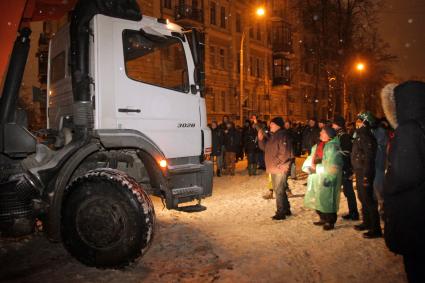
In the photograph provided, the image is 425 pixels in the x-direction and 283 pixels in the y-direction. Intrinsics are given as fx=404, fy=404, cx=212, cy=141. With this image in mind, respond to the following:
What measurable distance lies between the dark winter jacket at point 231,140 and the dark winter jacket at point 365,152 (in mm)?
8738

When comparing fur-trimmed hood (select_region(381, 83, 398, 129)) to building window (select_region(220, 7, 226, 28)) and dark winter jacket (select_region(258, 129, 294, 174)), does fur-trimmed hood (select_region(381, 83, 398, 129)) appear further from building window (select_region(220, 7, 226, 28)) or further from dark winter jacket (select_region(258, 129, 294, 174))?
building window (select_region(220, 7, 226, 28))

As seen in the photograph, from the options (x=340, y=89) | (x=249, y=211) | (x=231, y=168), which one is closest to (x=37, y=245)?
(x=249, y=211)

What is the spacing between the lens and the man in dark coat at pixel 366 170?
623 centimetres

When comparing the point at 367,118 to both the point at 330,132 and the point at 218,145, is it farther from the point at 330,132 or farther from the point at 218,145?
the point at 218,145

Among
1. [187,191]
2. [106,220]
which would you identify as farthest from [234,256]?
[106,220]

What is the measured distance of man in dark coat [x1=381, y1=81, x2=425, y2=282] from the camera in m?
2.78

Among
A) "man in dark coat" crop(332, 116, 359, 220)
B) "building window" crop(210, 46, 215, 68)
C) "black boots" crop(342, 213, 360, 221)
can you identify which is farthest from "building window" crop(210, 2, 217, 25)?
"black boots" crop(342, 213, 360, 221)

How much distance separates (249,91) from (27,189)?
34488 mm

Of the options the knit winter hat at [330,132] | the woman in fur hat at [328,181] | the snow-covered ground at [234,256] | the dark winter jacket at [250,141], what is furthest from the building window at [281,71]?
the woman in fur hat at [328,181]

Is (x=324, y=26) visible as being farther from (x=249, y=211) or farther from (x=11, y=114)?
(x=11, y=114)

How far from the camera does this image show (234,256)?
542cm

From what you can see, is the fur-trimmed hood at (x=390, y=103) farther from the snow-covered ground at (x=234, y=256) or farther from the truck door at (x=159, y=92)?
the truck door at (x=159, y=92)

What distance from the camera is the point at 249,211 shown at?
848 centimetres

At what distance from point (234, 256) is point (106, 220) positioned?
1811 millimetres
